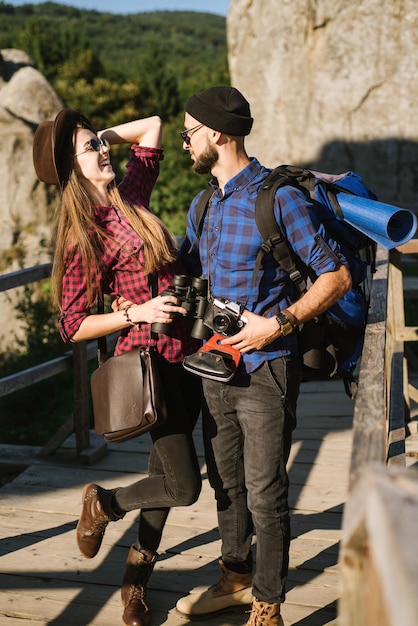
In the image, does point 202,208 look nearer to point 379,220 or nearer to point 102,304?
point 102,304

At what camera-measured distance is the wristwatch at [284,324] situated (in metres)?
2.72

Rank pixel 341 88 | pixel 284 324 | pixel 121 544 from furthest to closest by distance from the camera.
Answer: pixel 341 88, pixel 121 544, pixel 284 324

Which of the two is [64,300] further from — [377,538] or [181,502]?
[377,538]

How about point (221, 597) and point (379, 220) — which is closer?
point (379, 220)

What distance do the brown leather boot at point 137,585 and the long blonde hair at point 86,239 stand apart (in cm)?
105

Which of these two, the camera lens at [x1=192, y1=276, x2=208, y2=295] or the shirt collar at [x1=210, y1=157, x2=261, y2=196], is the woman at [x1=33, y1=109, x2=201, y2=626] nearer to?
the camera lens at [x1=192, y1=276, x2=208, y2=295]

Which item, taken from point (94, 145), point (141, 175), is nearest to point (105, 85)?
point (141, 175)

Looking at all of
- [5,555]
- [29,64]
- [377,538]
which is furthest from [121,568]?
[29,64]

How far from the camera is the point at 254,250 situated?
2.81m

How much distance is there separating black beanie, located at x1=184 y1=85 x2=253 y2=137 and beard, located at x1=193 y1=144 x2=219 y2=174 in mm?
84

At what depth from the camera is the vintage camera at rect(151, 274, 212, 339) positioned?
2914mm

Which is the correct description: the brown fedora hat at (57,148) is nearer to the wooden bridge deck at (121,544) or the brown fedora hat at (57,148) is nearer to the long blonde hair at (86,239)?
the long blonde hair at (86,239)

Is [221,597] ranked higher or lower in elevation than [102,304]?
lower

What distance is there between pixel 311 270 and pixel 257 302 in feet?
0.75
